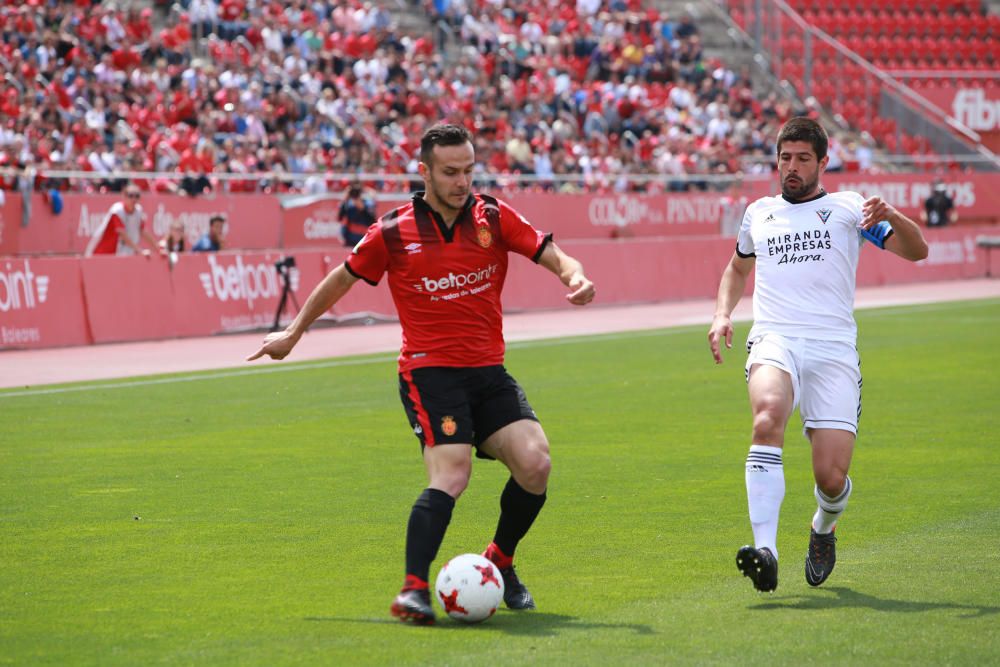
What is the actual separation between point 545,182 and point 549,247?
27748mm

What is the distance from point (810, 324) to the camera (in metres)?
7.49

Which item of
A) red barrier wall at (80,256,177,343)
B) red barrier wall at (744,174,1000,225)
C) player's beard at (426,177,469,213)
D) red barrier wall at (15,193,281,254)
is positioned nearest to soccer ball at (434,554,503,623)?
player's beard at (426,177,469,213)

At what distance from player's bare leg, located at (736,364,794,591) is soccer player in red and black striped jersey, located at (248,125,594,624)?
966 mm

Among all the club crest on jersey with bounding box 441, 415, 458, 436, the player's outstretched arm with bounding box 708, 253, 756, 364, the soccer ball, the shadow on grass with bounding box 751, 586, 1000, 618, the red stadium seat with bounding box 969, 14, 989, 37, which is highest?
the red stadium seat with bounding box 969, 14, 989, 37

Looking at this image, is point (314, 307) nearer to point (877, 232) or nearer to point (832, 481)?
point (832, 481)

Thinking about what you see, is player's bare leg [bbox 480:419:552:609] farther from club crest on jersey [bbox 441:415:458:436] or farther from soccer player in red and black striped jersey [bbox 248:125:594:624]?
club crest on jersey [bbox 441:415:458:436]

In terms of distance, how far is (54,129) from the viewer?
1056 inches

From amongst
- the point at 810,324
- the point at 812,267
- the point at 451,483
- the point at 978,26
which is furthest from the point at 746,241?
the point at 978,26

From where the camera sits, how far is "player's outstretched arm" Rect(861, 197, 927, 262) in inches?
286

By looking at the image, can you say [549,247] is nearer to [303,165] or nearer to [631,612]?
[631,612]

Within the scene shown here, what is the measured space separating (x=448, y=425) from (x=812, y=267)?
199 cm

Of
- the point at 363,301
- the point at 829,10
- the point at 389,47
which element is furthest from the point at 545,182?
the point at 829,10

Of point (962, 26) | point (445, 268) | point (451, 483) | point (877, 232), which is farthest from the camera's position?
point (962, 26)

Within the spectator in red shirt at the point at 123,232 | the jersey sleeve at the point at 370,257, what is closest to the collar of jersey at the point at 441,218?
the jersey sleeve at the point at 370,257
